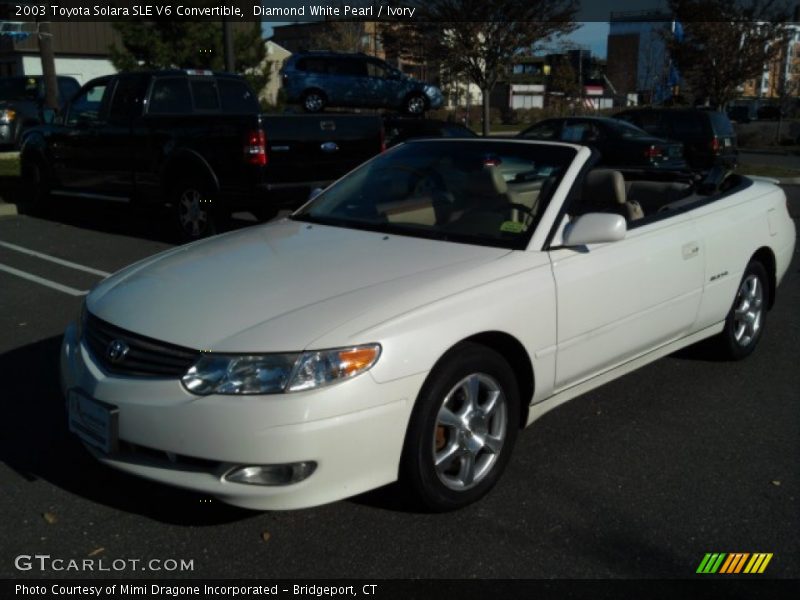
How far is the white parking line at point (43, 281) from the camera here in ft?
24.7

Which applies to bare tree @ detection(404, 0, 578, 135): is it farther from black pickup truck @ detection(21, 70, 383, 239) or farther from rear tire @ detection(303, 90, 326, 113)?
black pickup truck @ detection(21, 70, 383, 239)

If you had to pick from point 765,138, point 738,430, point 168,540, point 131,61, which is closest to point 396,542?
point 168,540

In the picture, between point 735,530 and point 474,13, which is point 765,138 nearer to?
point 474,13

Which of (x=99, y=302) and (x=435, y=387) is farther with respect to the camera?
(x=99, y=302)

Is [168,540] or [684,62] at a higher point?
[684,62]

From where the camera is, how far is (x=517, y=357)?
379 centimetres

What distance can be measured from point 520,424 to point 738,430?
4.31 feet

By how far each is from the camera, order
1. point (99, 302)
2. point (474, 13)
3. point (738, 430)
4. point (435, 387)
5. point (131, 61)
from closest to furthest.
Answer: point (435, 387) → point (99, 302) → point (738, 430) → point (131, 61) → point (474, 13)

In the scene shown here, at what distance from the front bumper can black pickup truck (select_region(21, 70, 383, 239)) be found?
6207mm

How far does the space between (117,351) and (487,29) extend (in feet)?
69.2

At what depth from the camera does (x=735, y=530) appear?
3453 mm

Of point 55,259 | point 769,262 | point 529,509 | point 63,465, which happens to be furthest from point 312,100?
point 529,509

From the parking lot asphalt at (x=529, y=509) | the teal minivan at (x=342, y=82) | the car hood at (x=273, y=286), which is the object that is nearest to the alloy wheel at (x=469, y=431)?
the parking lot asphalt at (x=529, y=509)

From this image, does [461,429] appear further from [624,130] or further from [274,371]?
[624,130]
